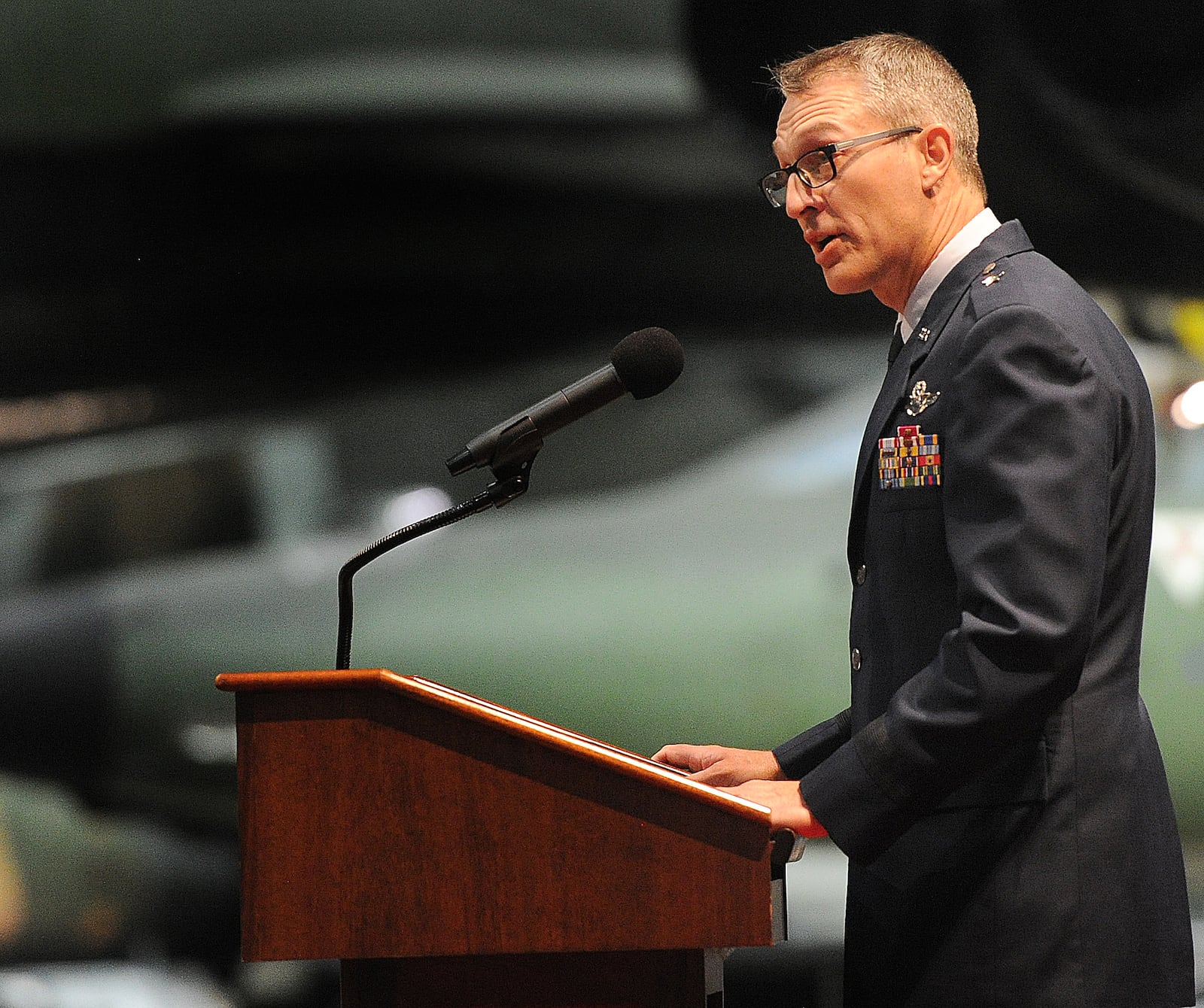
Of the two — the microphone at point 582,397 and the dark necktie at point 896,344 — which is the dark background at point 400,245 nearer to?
the dark necktie at point 896,344

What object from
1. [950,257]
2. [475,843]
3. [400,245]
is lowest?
[475,843]

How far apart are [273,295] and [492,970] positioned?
6.43ft

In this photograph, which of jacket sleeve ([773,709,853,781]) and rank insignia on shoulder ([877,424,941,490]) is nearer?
rank insignia on shoulder ([877,424,941,490])

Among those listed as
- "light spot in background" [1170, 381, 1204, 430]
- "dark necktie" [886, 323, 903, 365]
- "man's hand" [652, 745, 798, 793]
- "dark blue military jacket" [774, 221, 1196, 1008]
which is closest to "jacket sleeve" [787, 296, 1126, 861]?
"dark blue military jacket" [774, 221, 1196, 1008]

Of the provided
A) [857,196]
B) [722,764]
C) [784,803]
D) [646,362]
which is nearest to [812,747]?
[722,764]

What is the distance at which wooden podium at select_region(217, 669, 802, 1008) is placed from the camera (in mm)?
953

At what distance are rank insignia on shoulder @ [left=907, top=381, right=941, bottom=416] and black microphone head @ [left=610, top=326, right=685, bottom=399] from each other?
19 cm

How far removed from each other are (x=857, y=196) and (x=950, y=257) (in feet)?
0.30

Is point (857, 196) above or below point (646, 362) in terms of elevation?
above

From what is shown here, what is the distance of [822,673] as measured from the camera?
2754 millimetres

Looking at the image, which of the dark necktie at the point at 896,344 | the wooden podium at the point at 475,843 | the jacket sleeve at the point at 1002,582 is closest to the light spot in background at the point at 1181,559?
the dark necktie at the point at 896,344

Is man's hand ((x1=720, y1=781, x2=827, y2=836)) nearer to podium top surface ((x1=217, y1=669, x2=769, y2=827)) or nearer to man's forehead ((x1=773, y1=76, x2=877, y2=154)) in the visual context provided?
podium top surface ((x1=217, y1=669, x2=769, y2=827))

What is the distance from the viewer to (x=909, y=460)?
1108 millimetres

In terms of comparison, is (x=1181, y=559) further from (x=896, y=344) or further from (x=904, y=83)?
(x=904, y=83)
